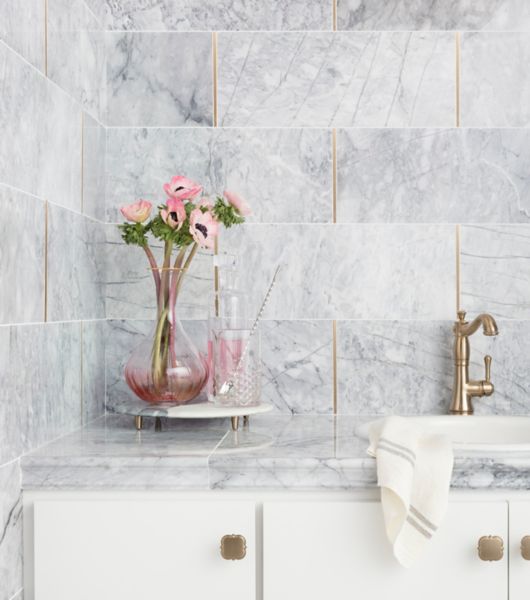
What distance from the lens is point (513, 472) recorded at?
4.43ft

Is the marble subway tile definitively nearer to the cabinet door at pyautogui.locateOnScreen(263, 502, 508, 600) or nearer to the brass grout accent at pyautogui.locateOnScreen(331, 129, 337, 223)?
the brass grout accent at pyautogui.locateOnScreen(331, 129, 337, 223)

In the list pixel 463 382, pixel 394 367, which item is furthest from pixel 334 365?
pixel 463 382

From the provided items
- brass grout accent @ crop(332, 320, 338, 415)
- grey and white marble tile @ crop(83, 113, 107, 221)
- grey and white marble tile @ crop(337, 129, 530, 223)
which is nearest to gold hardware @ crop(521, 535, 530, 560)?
brass grout accent @ crop(332, 320, 338, 415)

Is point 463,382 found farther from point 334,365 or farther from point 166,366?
point 166,366

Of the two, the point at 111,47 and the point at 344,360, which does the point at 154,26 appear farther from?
the point at 344,360

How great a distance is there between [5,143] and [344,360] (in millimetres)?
924

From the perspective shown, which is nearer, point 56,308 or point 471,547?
point 471,547

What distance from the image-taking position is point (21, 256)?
139cm

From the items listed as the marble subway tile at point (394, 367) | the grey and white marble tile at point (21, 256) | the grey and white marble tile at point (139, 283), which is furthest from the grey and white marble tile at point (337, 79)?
the grey and white marble tile at point (21, 256)

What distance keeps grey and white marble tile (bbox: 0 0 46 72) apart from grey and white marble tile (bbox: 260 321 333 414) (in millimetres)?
779

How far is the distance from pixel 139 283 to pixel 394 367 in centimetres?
62

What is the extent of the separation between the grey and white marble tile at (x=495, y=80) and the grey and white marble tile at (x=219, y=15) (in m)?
0.34

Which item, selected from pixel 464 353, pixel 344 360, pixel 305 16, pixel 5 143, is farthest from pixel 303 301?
pixel 5 143

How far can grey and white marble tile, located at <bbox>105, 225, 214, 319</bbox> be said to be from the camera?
6.35ft
